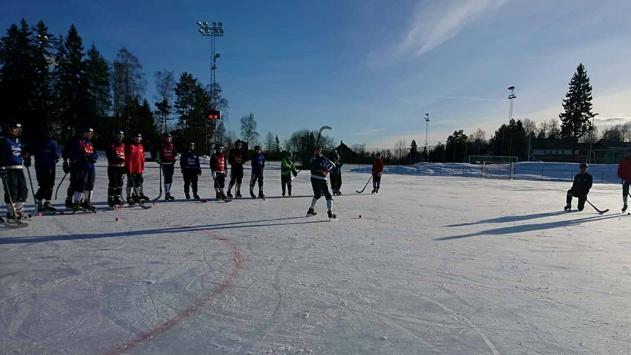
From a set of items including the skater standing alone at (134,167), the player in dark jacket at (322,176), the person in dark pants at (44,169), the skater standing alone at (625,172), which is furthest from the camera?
the skater standing alone at (625,172)

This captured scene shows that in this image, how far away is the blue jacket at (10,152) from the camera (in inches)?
223

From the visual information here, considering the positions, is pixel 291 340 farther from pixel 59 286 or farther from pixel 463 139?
pixel 463 139

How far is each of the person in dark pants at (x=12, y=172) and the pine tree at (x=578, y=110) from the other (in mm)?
74874

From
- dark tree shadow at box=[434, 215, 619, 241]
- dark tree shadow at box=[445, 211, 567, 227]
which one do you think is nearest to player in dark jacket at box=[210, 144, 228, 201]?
dark tree shadow at box=[445, 211, 567, 227]

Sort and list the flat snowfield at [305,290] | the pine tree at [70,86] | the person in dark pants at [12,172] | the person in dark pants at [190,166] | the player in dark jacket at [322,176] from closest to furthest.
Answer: the flat snowfield at [305,290] → the person in dark pants at [12,172] → the player in dark jacket at [322,176] → the person in dark pants at [190,166] → the pine tree at [70,86]

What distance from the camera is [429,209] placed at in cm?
902

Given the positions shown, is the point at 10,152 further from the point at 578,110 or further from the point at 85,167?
the point at 578,110

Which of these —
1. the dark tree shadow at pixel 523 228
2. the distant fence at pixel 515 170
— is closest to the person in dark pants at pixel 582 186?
the dark tree shadow at pixel 523 228

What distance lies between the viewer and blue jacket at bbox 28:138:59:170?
659 centimetres

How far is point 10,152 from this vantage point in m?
5.73

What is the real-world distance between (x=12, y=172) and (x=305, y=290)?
19.9ft

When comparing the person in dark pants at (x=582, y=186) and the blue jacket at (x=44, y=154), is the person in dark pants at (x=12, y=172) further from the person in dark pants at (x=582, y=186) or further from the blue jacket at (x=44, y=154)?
the person in dark pants at (x=582, y=186)

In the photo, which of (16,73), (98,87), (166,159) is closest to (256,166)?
(166,159)

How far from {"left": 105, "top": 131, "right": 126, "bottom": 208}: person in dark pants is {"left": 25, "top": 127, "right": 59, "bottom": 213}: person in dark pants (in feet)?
3.36
